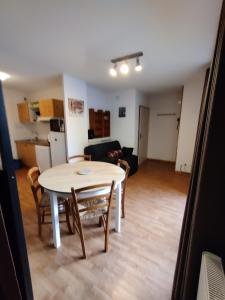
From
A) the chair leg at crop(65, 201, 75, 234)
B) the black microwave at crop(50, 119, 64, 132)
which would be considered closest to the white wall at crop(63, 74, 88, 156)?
the black microwave at crop(50, 119, 64, 132)

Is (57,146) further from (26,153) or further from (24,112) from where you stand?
(24,112)

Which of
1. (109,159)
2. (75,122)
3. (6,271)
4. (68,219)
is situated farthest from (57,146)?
(6,271)

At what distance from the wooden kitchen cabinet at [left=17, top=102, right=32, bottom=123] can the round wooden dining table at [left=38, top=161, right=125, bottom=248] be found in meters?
3.17

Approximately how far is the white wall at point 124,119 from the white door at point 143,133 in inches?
15.8

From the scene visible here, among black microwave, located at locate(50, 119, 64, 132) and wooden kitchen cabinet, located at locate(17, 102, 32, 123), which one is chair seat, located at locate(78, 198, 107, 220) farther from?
wooden kitchen cabinet, located at locate(17, 102, 32, 123)

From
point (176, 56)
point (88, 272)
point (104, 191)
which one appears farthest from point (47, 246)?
point (176, 56)

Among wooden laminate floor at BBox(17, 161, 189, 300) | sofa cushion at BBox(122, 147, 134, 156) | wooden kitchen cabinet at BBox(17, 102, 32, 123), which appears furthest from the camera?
sofa cushion at BBox(122, 147, 134, 156)

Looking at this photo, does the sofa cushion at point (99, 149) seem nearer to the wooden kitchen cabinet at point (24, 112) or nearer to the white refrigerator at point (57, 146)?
the white refrigerator at point (57, 146)

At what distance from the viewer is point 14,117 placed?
459 cm

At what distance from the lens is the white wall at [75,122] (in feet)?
10.6

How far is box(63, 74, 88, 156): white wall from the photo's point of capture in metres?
3.24

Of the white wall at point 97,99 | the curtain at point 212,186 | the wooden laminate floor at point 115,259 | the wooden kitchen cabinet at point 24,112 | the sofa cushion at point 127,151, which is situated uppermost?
the white wall at point 97,99

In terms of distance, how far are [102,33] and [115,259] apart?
2.64m

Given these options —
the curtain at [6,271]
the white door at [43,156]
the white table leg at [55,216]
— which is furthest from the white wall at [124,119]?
the curtain at [6,271]
